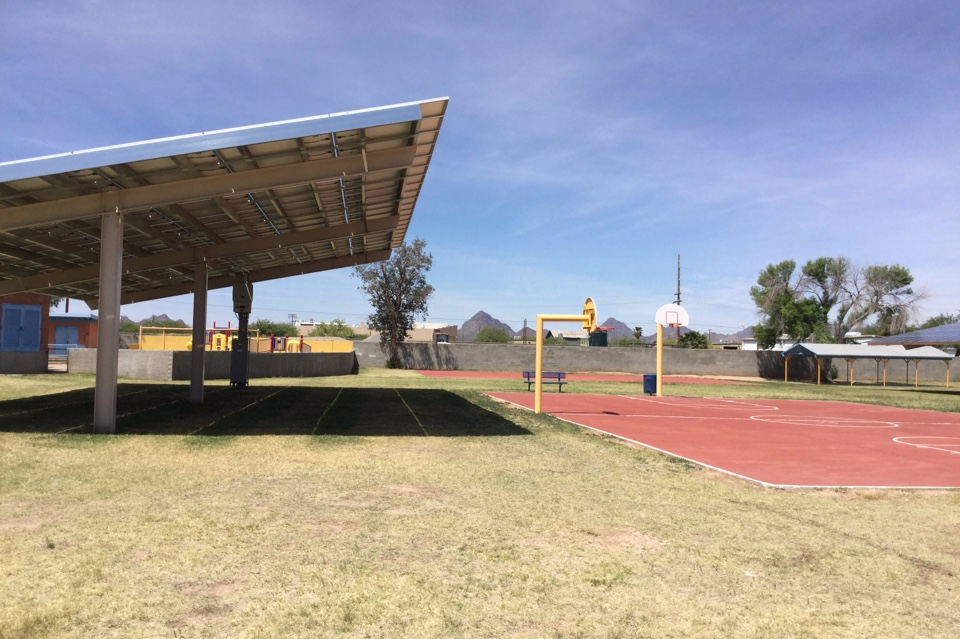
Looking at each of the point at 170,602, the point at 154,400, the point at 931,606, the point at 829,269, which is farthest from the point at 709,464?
the point at 829,269

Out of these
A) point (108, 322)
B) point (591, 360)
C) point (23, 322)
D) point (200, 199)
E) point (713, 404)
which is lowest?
point (713, 404)

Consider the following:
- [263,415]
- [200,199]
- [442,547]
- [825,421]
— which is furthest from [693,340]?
[442,547]

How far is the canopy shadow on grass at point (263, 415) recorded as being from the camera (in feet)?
48.0

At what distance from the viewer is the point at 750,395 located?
108ft

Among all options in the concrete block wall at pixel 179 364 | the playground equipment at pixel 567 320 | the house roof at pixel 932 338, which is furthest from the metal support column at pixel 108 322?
the house roof at pixel 932 338

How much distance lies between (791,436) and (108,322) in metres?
15.2

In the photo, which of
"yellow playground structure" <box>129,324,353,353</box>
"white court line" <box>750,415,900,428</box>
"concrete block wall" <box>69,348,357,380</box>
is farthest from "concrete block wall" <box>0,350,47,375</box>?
"white court line" <box>750,415,900,428</box>

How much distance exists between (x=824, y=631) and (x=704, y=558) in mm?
1597

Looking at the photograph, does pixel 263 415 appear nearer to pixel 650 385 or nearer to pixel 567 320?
pixel 567 320

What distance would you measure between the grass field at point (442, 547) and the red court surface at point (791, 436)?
135cm

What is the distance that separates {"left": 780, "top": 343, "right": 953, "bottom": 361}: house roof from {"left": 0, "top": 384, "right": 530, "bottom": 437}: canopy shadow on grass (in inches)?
1299

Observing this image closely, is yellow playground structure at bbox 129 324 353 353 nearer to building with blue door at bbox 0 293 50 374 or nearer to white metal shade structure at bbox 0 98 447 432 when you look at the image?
building with blue door at bbox 0 293 50 374

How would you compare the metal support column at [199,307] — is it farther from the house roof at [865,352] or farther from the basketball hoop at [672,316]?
the house roof at [865,352]

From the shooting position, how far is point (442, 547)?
626 cm
